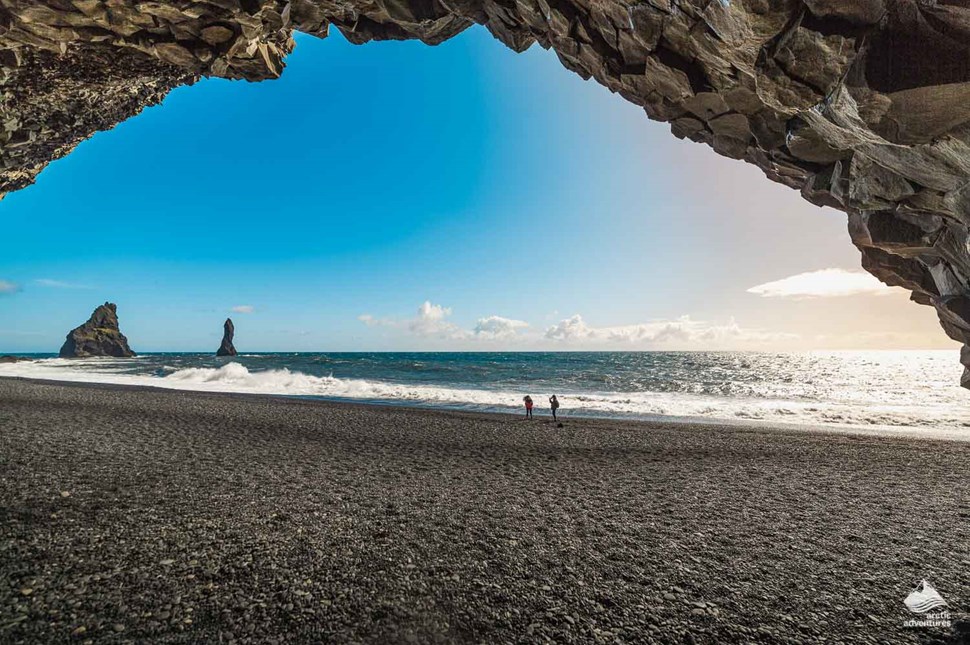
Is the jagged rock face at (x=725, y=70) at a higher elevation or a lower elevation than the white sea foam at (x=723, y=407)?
higher

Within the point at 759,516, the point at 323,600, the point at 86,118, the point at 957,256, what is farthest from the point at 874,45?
the point at 86,118

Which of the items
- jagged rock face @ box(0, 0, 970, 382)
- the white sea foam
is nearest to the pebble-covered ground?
jagged rock face @ box(0, 0, 970, 382)

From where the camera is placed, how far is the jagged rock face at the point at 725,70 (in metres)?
7.54

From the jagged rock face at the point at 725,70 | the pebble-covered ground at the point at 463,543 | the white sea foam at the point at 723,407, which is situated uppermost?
the jagged rock face at the point at 725,70

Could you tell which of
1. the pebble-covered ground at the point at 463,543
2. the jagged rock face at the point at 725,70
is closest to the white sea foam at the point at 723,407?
the jagged rock face at the point at 725,70

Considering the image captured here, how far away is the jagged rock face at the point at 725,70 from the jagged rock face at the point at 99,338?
163306 millimetres

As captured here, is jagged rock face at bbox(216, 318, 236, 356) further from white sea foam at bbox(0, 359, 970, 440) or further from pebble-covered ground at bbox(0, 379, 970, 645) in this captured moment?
pebble-covered ground at bbox(0, 379, 970, 645)

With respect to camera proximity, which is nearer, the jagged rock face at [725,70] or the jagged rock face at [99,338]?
the jagged rock face at [725,70]

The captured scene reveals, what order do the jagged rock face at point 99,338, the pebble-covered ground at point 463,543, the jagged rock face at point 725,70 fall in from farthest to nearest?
the jagged rock face at point 99,338 < the jagged rock face at point 725,70 < the pebble-covered ground at point 463,543

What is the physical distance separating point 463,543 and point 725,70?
1360 cm

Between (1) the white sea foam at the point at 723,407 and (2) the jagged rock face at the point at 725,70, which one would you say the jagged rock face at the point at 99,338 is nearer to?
(1) the white sea foam at the point at 723,407

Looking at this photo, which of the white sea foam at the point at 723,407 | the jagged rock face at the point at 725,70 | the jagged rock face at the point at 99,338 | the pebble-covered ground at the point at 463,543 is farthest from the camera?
the jagged rock face at the point at 99,338

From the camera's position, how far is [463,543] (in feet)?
22.9

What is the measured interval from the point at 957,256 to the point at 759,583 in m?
13.7
